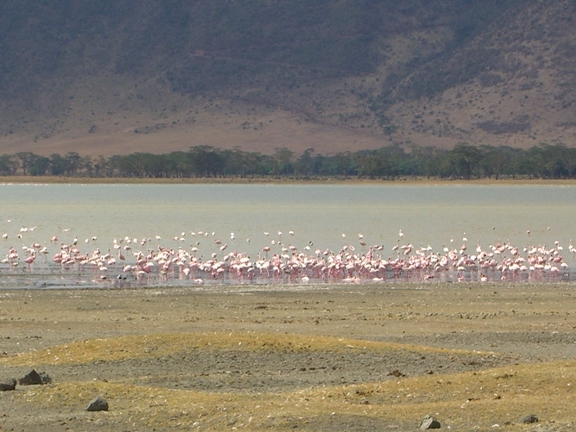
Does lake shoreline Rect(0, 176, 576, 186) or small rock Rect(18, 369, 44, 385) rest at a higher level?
small rock Rect(18, 369, 44, 385)

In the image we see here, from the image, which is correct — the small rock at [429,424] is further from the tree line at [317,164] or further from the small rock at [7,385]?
the tree line at [317,164]

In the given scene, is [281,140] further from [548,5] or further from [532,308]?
[532,308]

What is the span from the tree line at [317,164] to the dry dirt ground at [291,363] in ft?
372

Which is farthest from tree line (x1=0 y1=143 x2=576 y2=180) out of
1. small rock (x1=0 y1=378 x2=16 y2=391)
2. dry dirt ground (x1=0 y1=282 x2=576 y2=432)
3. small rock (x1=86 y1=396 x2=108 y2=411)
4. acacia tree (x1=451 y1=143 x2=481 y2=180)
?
small rock (x1=86 y1=396 x2=108 y2=411)

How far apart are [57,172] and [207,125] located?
3140 cm

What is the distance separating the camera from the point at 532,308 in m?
18.8

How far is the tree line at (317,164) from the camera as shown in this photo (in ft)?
Answer: 435

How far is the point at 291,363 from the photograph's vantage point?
40.5ft

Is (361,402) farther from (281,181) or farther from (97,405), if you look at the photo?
(281,181)

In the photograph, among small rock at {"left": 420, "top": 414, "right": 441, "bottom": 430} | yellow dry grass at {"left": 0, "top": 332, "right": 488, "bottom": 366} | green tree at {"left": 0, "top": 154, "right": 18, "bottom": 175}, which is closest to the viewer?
small rock at {"left": 420, "top": 414, "right": 441, "bottom": 430}

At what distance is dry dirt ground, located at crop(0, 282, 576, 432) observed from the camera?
369 inches

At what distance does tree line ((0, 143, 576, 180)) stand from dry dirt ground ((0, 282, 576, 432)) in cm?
11350

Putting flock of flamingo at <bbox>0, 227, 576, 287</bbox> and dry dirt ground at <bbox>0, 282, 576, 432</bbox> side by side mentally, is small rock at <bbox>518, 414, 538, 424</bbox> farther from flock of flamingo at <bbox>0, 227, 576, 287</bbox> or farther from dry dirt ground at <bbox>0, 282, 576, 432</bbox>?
flock of flamingo at <bbox>0, 227, 576, 287</bbox>

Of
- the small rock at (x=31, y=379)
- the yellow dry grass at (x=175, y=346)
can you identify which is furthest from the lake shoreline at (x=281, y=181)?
the small rock at (x=31, y=379)
